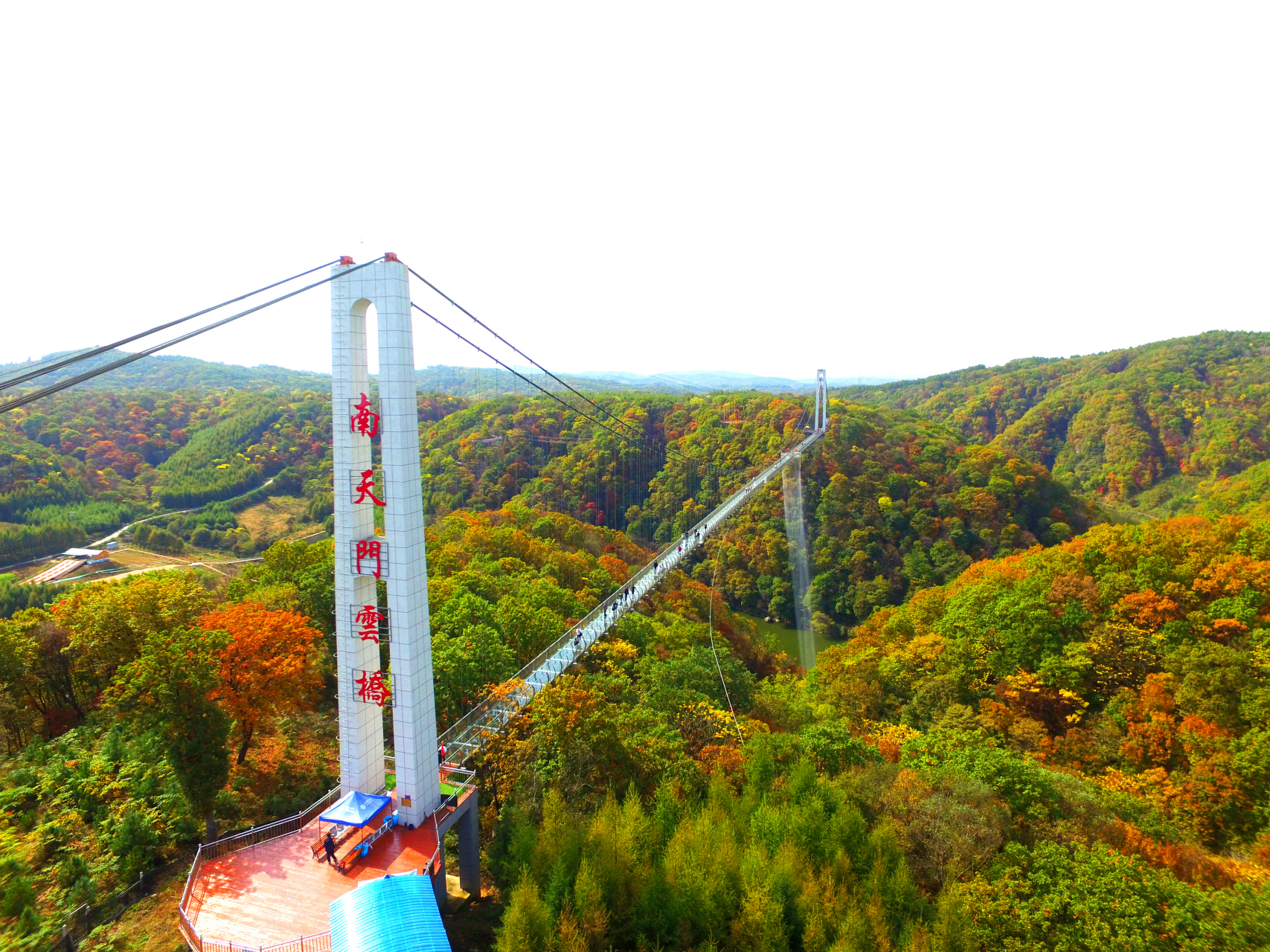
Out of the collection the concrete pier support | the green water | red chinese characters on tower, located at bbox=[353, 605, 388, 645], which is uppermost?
red chinese characters on tower, located at bbox=[353, 605, 388, 645]

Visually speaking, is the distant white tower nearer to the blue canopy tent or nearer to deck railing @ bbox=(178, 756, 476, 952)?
the blue canopy tent

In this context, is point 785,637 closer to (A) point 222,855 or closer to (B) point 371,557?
(B) point 371,557

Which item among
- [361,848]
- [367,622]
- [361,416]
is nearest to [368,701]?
[367,622]

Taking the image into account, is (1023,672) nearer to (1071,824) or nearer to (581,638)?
(1071,824)

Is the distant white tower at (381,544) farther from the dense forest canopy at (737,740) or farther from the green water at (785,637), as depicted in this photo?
the green water at (785,637)

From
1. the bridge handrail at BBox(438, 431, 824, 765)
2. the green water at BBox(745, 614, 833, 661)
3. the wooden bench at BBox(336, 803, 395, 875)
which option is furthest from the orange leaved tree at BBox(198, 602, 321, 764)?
the green water at BBox(745, 614, 833, 661)

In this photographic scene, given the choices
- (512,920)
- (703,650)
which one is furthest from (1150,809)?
(512,920)
